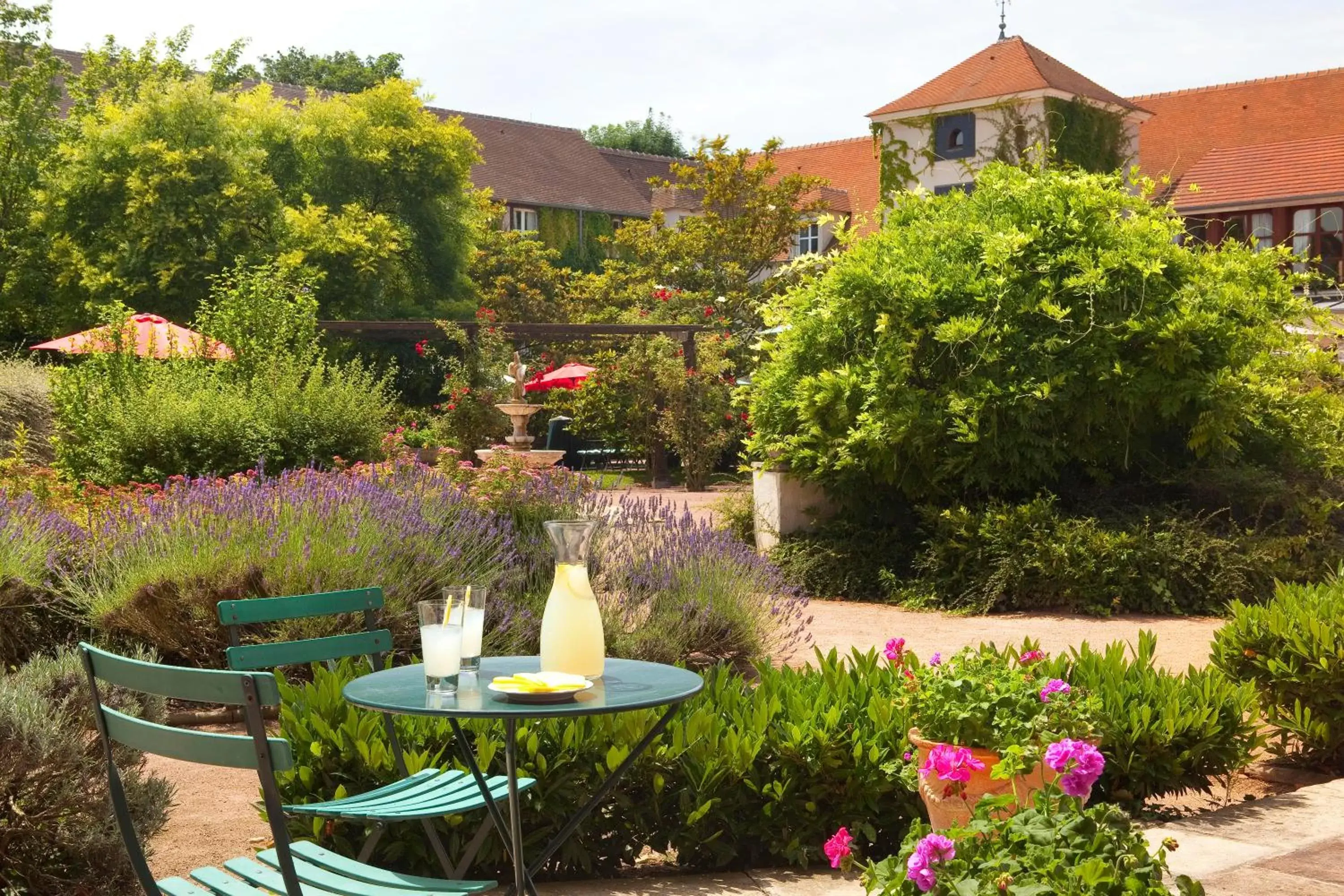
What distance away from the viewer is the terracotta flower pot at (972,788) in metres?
4.02

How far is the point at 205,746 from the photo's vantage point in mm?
2664

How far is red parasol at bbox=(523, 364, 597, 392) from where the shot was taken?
25.5 m

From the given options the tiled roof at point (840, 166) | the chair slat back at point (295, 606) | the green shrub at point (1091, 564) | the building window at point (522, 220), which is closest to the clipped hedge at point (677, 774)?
the chair slat back at point (295, 606)

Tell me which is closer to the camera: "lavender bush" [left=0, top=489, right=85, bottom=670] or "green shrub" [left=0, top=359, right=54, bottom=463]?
"lavender bush" [left=0, top=489, right=85, bottom=670]

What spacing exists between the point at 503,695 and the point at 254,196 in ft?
91.0

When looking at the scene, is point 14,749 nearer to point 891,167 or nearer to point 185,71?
point 891,167

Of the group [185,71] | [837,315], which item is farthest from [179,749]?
[185,71]

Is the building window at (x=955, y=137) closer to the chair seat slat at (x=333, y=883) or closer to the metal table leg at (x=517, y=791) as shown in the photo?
the metal table leg at (x=517, y=791)

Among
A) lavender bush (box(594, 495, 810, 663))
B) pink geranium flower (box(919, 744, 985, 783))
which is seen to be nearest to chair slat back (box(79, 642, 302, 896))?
pink geranium flower (box(919, 744, 985, 783))

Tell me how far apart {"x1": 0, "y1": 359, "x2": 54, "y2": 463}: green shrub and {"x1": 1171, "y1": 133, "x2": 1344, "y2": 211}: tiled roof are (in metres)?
24.9

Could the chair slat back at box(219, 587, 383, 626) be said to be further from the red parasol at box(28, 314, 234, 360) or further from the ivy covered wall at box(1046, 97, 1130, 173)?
the ivy covered wall at box(1046, 97, 1130, 173)

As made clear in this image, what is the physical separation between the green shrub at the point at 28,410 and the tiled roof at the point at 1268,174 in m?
24.9

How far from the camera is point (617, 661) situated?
3902 mm

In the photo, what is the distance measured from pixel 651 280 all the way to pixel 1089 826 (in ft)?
101
